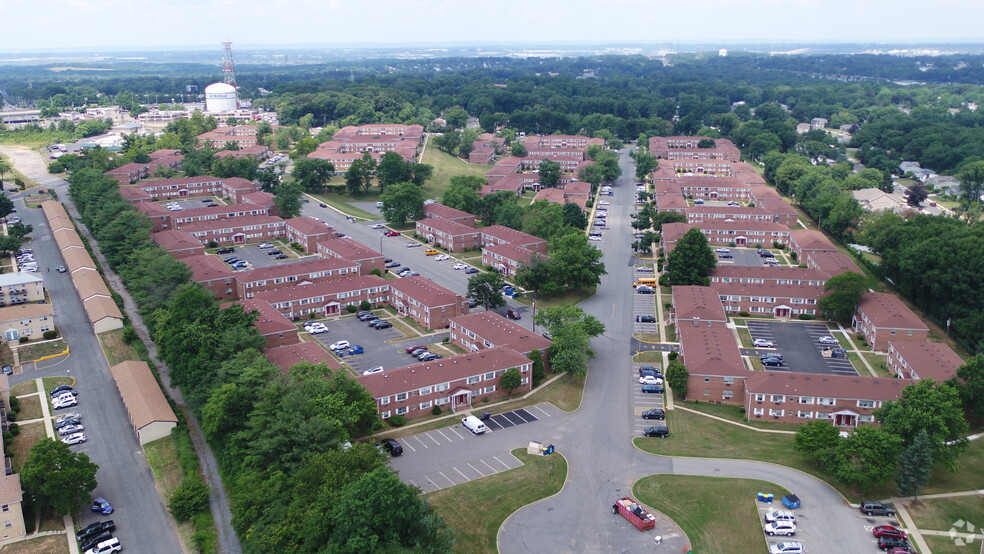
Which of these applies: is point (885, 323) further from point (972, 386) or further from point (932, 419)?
point (932, 419)

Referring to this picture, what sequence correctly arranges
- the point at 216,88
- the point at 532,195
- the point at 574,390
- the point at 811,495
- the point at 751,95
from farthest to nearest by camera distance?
the point at 751,95 < the point at 216,88 < the point at 532,195 < the point at 574,390 < the point at 811,495

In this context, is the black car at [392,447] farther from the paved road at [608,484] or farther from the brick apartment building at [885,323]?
the brick apartment building at [885,323]

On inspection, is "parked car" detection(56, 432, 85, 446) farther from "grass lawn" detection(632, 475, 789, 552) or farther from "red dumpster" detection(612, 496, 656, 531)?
"grass lawn" detection(632, 475, 789, 552)

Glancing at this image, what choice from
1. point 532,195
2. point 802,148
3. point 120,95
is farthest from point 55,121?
point 802,148

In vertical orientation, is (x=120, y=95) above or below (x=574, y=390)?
above

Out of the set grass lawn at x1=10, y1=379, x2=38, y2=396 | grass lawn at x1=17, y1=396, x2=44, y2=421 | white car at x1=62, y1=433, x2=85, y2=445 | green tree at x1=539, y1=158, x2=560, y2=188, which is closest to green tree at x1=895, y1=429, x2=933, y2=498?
white car at x1=62, y1=433, x2=85, y2=445

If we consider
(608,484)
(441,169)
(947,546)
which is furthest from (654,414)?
(441,169)

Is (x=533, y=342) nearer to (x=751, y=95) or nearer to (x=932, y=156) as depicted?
(x=932, y=156)
